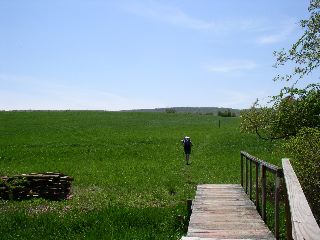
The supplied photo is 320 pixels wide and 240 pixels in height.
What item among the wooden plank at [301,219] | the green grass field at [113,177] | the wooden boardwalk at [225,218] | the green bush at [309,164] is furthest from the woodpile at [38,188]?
the wooden plank at [301,219]

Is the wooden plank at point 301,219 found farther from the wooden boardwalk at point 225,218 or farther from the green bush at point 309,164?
the green bush at point 309,164

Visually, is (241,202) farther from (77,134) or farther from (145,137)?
(77,134)

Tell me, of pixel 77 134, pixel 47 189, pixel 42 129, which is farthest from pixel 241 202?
pixel 42 129

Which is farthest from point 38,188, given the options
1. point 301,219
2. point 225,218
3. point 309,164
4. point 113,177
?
point 301,219

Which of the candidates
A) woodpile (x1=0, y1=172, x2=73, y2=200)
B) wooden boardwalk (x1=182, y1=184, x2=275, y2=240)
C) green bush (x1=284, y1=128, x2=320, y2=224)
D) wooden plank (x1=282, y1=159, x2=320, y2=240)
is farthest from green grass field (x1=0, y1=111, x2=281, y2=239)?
wooden plank (x1=282, y1=159, x2=320, y2=240)

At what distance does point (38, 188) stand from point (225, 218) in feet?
37.3

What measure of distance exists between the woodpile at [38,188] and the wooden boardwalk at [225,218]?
7.57m

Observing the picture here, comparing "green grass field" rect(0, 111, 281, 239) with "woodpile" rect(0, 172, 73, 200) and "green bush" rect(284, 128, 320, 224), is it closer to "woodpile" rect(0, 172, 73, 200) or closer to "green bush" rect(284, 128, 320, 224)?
"woodpile" rect(0, 172, 73, 200)

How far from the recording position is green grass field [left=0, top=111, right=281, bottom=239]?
457 inches

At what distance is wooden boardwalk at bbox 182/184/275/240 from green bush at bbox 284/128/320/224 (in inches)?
70.3

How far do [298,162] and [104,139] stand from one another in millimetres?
35298

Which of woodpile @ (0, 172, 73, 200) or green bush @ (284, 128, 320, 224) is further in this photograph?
woodpile @ (0, 172, 73, 200)

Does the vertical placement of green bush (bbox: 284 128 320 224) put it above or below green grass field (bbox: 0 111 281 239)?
above

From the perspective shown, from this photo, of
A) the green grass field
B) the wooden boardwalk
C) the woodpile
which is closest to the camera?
the wooden boardwalk
